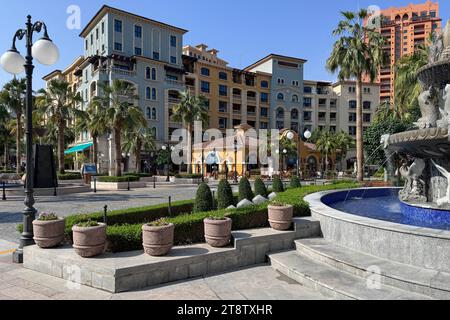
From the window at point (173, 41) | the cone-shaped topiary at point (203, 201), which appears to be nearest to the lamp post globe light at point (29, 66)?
Result: the cone-shaped topiary at point (203, 201)

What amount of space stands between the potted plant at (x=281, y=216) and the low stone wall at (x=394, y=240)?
3.35 feet

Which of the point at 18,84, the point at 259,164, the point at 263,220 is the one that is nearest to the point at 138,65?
the point at 18,84

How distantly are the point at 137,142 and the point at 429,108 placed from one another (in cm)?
3509

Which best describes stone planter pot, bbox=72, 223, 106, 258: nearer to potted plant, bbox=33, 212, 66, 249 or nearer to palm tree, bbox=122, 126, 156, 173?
potted plant, bbox=33, 212, 66, 249

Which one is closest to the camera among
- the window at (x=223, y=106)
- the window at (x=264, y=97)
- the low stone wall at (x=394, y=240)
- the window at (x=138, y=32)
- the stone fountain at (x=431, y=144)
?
the low stone wall at (x=394, y=240)

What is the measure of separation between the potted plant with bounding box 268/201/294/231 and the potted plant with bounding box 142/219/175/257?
2.95m

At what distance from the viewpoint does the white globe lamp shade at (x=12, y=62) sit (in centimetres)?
737

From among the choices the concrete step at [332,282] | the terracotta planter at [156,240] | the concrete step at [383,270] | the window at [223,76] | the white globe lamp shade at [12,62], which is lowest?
the concrete step at [332,282]

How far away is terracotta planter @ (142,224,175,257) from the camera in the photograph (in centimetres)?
598

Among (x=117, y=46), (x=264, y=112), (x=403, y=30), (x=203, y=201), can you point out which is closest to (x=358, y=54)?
(x=203, y=201)

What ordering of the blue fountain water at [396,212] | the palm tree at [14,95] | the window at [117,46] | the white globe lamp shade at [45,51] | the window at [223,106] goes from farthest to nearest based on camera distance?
the window at [223,106] → the window at [117,46] → the palm tree at [14,95] → the blue fountain water at [396,212] → the white globe lamp shade at [45,51]

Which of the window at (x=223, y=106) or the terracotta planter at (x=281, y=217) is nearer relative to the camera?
the terracotta planter at (x=281, y=217)

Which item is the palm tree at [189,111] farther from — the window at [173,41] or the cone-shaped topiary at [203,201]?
the cone-shaped topiary at [203,201]

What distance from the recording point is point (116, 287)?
17.4 ft
